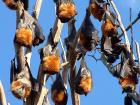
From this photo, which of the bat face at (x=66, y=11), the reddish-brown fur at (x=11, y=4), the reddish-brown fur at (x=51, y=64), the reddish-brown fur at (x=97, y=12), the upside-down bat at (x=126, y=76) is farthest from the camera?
the upside-down bat at (x=126, y=76)

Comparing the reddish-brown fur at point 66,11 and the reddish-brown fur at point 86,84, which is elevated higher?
the reddish-brown fur at point 66,11

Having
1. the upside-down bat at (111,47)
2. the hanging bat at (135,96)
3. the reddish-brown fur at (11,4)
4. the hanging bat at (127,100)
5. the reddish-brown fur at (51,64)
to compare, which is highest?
the reddish-brown fur at (11,4)

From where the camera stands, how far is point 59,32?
127 inches

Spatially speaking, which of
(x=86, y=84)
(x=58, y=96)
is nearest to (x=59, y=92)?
(x=58, y=96)

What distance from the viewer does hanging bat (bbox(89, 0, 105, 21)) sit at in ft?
11.1

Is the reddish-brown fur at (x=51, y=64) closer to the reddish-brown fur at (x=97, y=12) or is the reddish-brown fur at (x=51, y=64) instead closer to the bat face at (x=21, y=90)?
the bat face at (x=21, y=90)

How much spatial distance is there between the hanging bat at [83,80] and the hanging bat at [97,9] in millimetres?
314

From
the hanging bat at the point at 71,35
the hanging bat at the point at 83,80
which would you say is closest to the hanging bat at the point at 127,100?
the hanging bat at the point at 83,80

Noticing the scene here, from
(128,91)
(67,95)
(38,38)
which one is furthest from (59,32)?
(128,91)

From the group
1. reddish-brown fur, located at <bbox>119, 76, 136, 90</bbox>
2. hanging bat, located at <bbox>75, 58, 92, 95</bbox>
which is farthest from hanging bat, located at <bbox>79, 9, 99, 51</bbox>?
reddish-brown fur, located at <bbox>119, 76, 136, 90</bbox>

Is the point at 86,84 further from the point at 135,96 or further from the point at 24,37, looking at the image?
the point at 24,37

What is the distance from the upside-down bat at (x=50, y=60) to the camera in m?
3.02

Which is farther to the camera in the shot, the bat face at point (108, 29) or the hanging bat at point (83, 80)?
the bat face at point (108, 29)

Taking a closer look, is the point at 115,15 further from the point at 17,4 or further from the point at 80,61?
the point at 17,4
